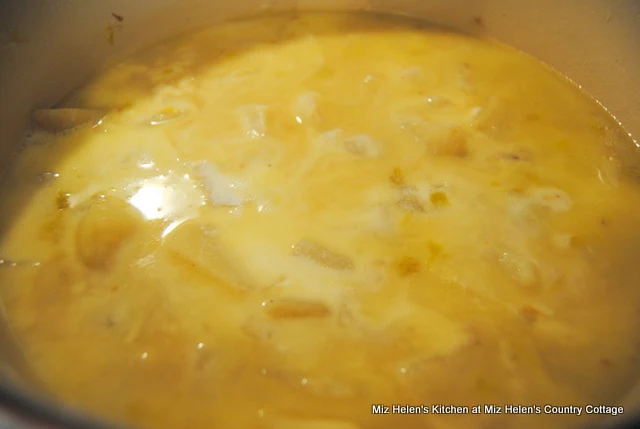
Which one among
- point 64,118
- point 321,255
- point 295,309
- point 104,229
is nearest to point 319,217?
point 321,255

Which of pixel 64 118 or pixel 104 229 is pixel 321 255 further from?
pixel 64 118

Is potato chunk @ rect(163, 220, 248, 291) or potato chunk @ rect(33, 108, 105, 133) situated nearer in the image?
potato chunk @ rect(163, 220, 248, 291)

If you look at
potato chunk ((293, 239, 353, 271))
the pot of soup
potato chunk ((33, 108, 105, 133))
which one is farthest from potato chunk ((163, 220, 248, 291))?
potato chunk ((33, 108, 105, 133))

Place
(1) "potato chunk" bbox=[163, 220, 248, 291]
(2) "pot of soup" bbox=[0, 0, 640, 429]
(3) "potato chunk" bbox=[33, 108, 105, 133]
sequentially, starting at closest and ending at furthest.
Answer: (2) "pot of soup" bbox=[0, 0, 640, 429]
(1) "potato chunk" bbox=[163, 220, 248, 291]
(3) "potato chunk" bbox=[33, 108, 105, 133]

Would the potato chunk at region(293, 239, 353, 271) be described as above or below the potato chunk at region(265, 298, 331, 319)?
above

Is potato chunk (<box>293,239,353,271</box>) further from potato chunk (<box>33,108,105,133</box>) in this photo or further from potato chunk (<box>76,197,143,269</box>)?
potato chunk (<box>33,108,105,133</box>)

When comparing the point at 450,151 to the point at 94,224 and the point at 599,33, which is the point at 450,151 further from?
the point at 94,224

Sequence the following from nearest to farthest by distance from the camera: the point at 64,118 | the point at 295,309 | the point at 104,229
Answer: the point at 295,309 → the point at 104,229 → the point at 64,118

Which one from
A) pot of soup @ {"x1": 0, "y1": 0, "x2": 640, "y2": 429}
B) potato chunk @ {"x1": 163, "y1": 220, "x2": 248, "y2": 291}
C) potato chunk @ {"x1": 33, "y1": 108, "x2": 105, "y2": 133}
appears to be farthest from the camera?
potato chunk @ {"x1": 33, "y1": 108, "x2": 105, "y2": 133}
